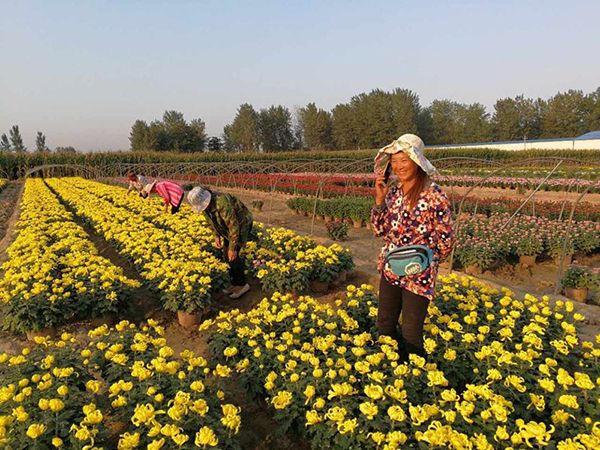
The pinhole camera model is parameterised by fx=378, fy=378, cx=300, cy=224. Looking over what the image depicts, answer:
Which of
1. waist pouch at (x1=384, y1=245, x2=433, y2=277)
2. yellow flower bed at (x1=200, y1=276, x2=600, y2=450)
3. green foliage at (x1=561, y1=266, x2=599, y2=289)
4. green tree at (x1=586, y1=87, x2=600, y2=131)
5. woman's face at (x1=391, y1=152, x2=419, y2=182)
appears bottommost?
green foliage at (x1=561, y1=266, x2=599, y2=289)

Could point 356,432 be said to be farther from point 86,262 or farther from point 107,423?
point 86,262

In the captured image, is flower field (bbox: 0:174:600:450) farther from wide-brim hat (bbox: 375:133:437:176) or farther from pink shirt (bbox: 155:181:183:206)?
wide-brim hat (bbox: 375:133:437:176)

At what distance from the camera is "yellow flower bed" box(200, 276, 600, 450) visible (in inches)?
80.4

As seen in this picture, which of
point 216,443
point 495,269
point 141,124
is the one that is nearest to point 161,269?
point 216,443

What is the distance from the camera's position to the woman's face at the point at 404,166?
7.86ft

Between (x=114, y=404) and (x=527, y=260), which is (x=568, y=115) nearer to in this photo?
(x=527, y=260)

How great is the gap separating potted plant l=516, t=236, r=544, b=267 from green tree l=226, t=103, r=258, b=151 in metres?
65.4

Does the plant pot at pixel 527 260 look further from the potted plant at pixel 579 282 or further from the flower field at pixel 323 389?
the flower field at pixel 323 389

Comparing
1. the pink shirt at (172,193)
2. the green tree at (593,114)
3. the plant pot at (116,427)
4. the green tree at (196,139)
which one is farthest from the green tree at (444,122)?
the plant pot at (116,427)

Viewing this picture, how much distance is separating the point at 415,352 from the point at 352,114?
6865 cm

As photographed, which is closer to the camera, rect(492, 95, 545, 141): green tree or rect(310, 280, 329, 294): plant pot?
rect(310, 280, 329, 294): plant pot

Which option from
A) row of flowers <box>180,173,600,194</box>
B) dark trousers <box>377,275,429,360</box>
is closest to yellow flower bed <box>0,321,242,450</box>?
dark trousers <box>377,275,429,360</box>

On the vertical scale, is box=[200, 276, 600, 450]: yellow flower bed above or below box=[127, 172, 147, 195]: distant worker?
below

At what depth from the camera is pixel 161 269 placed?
15.7ft
